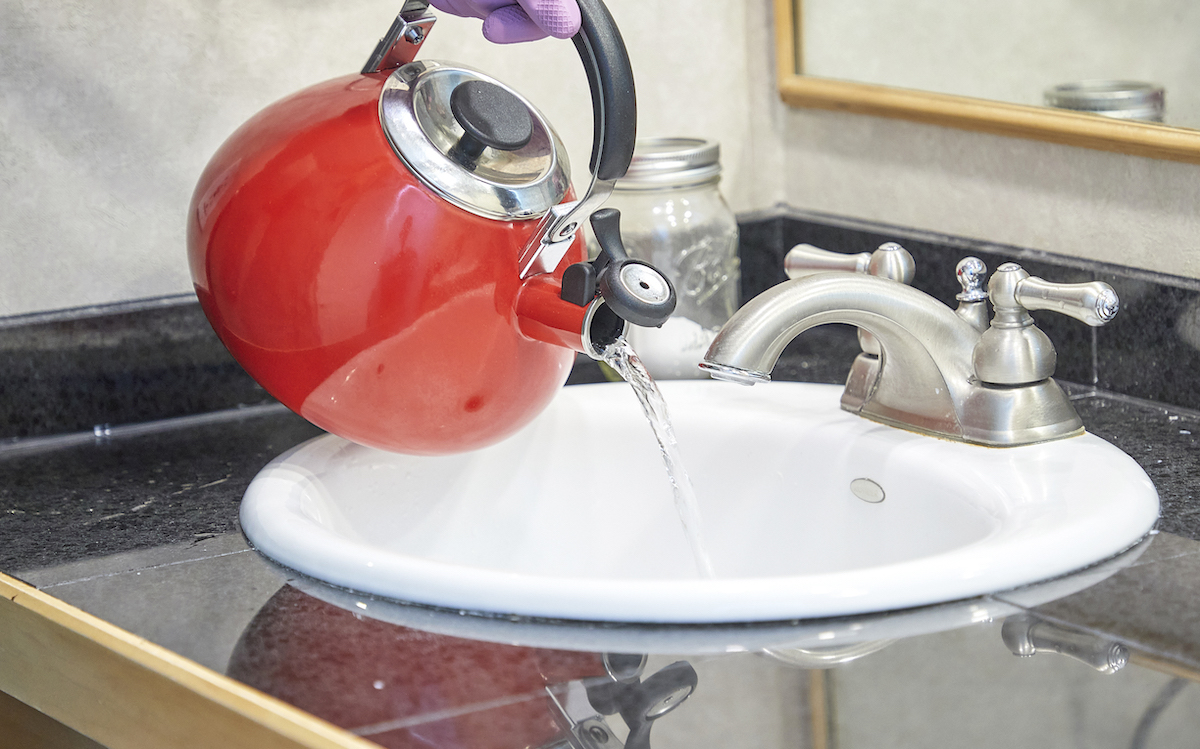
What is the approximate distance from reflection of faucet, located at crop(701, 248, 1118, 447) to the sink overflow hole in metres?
0.05

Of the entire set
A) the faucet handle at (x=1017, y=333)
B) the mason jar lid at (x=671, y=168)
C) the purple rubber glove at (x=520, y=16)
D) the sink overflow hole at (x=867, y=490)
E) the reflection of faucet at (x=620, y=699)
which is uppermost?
the purple rubber glove at (x=520, y=16)

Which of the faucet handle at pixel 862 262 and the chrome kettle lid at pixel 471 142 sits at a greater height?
the chrome kettle lid at pixel 471 142

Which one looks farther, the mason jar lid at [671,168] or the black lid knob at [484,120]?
the mason jar lid at [671,168]

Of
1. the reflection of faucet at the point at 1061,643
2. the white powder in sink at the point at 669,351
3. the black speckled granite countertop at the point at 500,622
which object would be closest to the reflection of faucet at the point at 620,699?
the black speckled granite countertop at the point at 500,622

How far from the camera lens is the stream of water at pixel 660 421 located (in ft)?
2.58

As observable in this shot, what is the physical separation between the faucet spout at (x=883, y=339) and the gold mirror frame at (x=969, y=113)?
0.72ft

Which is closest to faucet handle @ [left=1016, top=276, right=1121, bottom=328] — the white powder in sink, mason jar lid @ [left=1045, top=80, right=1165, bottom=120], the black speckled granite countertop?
the black speckled granite countertop

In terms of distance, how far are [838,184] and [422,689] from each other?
830 millimetres

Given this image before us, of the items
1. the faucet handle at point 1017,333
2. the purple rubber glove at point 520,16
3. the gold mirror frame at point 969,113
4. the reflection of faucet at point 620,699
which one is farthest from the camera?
the gold mirror frame at point 969,113

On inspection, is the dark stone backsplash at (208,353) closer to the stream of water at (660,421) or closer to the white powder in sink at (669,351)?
the white powder in sink at (669,351)

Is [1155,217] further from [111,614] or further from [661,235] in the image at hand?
[111,614]

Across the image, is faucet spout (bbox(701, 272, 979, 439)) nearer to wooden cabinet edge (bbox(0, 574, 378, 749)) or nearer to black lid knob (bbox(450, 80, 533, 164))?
black lid knob (bbox(450, 80, 533, 164))

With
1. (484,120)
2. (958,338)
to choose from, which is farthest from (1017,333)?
(484,120)

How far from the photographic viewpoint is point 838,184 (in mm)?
1271
